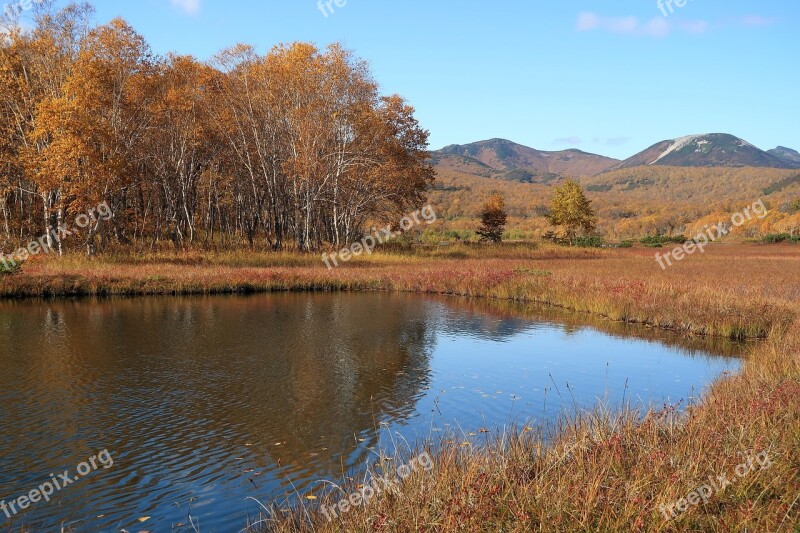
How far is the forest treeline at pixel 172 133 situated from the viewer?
111ft

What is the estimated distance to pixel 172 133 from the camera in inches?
1666

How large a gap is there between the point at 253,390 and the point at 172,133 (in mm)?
33888

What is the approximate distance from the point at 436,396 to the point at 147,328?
12.2 meters

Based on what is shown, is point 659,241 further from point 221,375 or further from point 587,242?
point 221,375

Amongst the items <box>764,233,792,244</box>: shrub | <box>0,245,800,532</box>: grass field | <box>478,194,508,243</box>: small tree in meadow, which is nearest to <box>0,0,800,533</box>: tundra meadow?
<box>0,245,800,532</box>: grass field

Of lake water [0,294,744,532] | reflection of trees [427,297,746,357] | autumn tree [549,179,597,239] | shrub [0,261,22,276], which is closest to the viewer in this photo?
lake water [0,294,744,532]

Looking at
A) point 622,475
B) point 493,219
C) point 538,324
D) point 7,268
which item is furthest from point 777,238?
point 622,475

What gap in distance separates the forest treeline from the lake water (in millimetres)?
12374

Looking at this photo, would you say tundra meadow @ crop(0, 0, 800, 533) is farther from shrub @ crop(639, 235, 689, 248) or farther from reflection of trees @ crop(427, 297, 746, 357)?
shrub @ crop(639, 235, 689, 248)

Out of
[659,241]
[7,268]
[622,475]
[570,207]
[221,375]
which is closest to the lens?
[622,475]

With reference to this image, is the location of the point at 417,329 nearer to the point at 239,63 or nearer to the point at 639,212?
the point at 239,63

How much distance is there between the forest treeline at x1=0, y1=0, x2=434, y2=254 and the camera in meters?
33.8

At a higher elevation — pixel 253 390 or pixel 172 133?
pixel 172 133

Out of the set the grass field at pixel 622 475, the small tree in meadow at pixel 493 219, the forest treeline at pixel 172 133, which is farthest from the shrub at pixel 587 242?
the grass field at pixel 622 475
